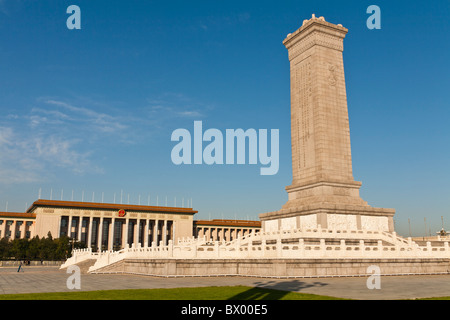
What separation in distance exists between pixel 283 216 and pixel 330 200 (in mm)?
5812

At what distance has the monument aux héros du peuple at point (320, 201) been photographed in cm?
2780

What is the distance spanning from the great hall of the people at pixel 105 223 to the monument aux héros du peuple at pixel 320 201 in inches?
1748

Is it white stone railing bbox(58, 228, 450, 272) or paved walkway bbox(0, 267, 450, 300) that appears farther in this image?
white stone railing bbox(58, 228, 450, 272)

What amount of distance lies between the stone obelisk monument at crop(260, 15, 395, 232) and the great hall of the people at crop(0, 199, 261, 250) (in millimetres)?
44547

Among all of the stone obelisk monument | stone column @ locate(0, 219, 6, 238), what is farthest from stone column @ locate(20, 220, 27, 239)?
the stone obelisk monument

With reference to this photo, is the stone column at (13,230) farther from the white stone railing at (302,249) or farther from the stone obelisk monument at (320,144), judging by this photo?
the white stone railing at (302,249)

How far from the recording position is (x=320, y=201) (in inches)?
1593

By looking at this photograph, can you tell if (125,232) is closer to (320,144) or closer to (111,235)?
(111,235)

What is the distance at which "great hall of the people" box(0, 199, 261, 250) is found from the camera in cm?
8569

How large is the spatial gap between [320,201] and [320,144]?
634cm

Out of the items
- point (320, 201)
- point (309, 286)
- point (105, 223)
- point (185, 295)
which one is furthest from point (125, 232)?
point (185, 295)

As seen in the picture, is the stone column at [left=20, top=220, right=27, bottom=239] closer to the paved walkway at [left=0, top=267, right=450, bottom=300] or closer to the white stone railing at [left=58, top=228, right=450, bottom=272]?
the white stone railing at [left=58, top=228, right=450, bottom=272]

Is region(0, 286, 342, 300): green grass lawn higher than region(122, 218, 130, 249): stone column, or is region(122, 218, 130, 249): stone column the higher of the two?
region(122, 218, 130, 249): stone column
